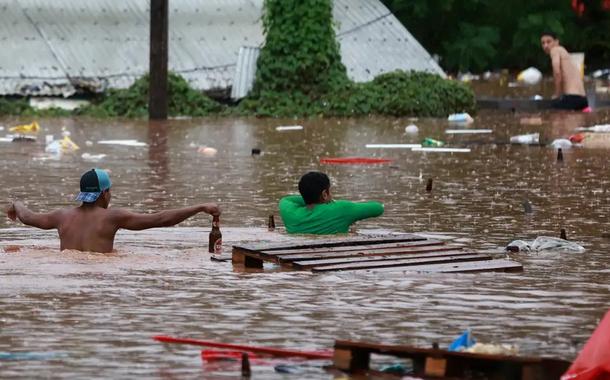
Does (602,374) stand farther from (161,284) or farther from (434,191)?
(434,191)

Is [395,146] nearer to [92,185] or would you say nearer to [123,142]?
[123,142]

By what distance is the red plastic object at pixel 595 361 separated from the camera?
6754 mm

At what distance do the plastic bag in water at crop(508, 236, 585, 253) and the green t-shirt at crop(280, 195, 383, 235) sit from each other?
1.12 metres

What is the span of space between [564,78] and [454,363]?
70.4 ft

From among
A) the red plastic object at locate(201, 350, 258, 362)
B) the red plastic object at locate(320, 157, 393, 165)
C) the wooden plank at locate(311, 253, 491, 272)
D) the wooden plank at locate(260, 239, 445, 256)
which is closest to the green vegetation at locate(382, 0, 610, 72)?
the red plastic object at locate(320, 157, 393, 165)

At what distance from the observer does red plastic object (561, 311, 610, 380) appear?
6754mm

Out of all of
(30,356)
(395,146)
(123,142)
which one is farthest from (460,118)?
(30,356)

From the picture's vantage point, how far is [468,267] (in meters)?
10.7

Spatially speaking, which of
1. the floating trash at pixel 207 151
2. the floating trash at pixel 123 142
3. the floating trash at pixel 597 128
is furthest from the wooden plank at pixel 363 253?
the floating trash at pixel 597 128

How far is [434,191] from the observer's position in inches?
649

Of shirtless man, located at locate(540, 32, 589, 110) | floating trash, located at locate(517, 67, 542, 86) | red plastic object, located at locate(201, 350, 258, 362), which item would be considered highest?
floating trash, located at locate(517, 67, 542, 86)

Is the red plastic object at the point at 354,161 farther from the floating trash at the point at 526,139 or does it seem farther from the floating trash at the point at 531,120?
the floating trash at the point at 531,120

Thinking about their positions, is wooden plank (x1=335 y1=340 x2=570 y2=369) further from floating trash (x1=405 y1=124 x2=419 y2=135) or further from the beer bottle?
floating trash (x1=405 y1=124 x2=419 y2=135)

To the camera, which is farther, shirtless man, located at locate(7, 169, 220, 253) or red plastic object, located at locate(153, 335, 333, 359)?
shirtless man, located at locate(7, 169, 220, 253)
